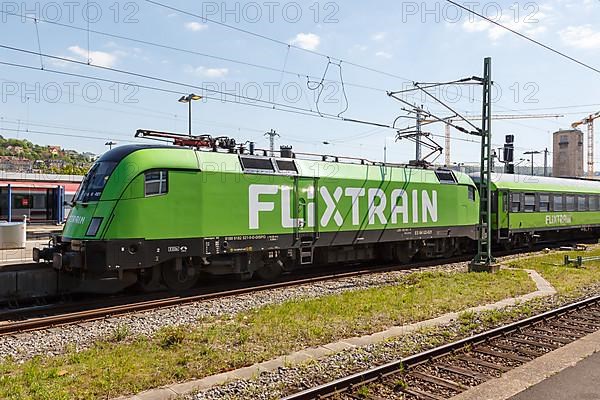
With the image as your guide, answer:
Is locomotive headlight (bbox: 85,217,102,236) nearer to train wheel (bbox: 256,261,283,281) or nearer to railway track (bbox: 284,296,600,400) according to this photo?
train wheel (bbox: 256,261,283,281)

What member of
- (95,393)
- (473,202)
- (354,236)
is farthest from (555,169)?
(95,393)

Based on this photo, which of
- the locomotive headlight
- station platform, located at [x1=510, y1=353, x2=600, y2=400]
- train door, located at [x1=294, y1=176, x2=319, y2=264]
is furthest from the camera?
train door, located at [x1=294, y1=176, x2=319, y2=264]

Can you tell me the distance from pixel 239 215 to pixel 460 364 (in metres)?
7.41

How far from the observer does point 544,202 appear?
26188 mm

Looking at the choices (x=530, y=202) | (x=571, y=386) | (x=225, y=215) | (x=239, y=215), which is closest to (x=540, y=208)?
(x=530, y=202)

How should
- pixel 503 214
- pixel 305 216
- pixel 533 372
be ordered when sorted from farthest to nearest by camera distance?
pixel 503 214 < pixel 305 216 < pixel 533 372

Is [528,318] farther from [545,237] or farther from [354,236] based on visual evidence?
[545,237]

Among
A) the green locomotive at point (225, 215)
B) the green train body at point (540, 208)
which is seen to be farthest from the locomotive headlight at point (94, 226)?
the green train body at point (540, 208)

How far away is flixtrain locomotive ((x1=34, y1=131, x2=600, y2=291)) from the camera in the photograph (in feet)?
39.0

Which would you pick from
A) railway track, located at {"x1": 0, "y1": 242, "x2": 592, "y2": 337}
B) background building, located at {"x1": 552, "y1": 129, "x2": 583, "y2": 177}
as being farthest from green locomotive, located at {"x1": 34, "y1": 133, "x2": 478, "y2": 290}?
background building, located at {"x1": 552, "y1": 129, "x2": 583, "y2": 177}

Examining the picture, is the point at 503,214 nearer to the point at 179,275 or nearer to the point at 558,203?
the point at 558,203

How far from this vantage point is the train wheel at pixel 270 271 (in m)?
15.5

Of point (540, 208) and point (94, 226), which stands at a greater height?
point (540, 208)

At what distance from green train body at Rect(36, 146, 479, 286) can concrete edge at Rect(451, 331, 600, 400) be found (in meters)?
7.86
